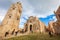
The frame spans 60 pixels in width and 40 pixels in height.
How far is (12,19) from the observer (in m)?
113

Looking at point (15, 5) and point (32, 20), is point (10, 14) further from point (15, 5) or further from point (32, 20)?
point (32, 20)

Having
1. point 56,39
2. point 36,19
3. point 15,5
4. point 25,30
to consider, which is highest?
point 15,5

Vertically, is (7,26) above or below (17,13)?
below

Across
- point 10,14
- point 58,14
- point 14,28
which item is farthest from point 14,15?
point 58,14

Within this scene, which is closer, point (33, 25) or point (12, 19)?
point (33, 25)

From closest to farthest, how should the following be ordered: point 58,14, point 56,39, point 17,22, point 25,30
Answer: point 56,39 → point 58,14 → point 25,30 → point 17,22

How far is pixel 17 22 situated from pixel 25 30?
10871 mm

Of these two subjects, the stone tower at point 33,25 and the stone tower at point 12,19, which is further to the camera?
the stone tower at point 12,19

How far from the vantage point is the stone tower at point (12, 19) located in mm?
106625

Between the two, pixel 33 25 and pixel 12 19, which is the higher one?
pixel 12 19

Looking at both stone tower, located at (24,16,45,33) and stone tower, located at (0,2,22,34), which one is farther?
stone tower, located at (0,2,22,34)

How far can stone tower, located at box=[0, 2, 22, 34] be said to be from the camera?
107 metres

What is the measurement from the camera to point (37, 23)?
10681 centimetres

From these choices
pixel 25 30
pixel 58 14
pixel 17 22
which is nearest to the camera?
pixel 58 14
